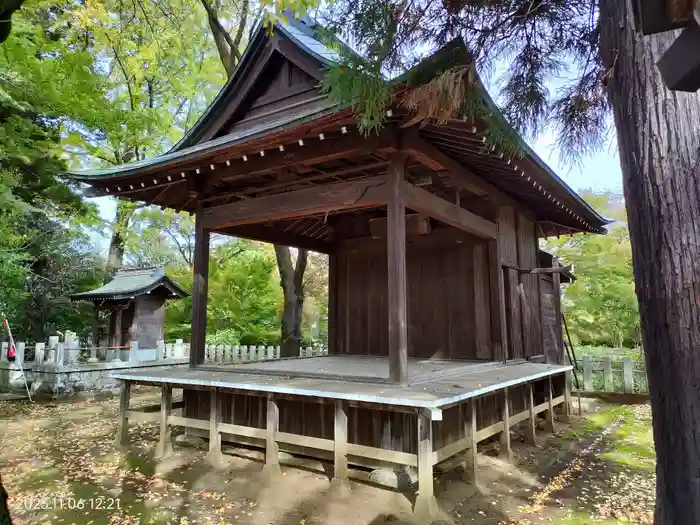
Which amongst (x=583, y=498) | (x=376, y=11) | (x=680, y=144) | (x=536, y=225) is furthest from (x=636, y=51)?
(x=536, y=225)

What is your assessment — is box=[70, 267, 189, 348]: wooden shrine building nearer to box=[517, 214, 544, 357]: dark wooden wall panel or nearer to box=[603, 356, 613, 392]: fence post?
box=[517, 214, 544, 357]: dark wooden wall panel

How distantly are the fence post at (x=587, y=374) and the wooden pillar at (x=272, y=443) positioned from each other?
326 inches

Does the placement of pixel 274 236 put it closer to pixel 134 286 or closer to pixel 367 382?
pixel 367 382

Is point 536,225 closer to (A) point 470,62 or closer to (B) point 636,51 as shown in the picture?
(A) point 470,62

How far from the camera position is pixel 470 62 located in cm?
333

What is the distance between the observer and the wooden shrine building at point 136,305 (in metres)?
13.0

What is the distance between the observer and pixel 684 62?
164 centimetres

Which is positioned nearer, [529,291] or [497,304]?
[497,304]

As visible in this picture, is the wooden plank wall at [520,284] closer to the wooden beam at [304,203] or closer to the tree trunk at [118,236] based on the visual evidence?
the wooden beam at [304,203]

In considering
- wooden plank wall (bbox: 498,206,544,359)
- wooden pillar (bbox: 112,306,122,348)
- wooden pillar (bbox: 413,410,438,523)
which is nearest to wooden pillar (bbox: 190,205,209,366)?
wooden pillar (bbox: 413,410,438,523)

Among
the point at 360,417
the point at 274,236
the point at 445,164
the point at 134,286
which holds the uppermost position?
the point at 445,164

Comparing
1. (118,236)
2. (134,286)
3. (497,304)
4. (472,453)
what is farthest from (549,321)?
(118,236)

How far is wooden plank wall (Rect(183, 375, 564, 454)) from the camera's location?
Answer: 5.09 m

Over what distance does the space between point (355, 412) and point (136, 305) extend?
981 centimetres
